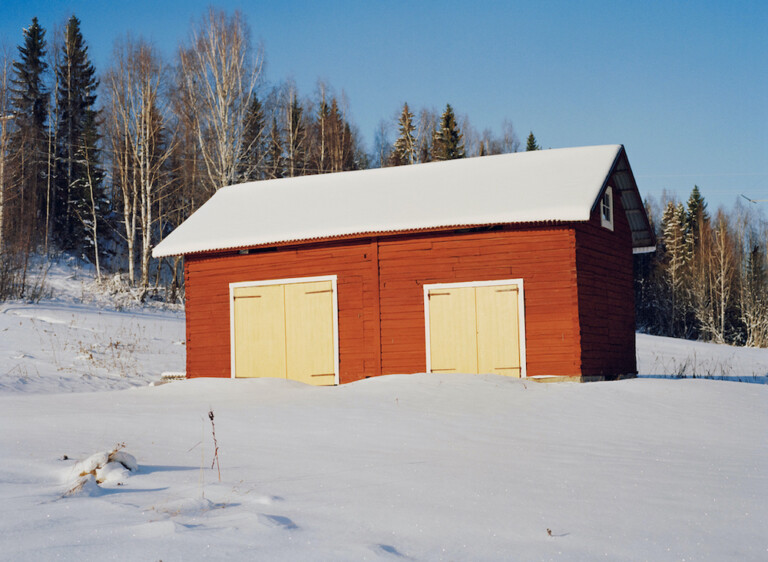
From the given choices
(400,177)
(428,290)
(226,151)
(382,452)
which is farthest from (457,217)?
(226,151)

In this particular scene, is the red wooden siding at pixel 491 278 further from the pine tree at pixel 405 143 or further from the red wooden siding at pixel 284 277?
the pine tree at pixel 405 143

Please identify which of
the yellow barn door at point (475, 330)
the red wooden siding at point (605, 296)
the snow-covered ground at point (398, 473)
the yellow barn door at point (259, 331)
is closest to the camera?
the snow-covered ground at point (398, 473)

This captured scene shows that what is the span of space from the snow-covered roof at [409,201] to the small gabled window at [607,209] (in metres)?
0.90

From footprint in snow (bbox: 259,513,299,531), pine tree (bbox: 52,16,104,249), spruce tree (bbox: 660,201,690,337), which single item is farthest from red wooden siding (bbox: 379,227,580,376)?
spruce tree (bbox: 660,201,690,337)

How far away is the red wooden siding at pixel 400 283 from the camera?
1455 centimetres

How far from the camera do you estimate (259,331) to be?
54.8 ft

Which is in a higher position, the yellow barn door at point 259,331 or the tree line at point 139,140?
the tree line at point 139,140

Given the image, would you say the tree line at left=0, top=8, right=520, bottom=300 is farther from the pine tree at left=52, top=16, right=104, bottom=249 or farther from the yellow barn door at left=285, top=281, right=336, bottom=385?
the yellow barn door at left=285, top=281, right=336, bottom=385

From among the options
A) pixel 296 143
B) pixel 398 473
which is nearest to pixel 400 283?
pixel 398 473

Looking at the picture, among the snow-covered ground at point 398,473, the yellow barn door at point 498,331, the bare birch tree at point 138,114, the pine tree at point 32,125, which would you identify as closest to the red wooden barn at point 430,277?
the yellow barn door at point 498,331

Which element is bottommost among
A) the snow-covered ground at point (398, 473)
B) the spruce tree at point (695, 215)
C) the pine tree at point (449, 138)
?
the snow-covered ground at point (398, 473)

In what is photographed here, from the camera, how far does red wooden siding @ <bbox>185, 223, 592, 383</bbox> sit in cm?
1455

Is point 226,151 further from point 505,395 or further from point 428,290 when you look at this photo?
point 505,395

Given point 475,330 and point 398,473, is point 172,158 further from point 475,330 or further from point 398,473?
point 398,473
